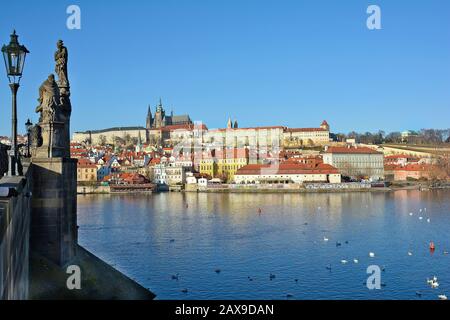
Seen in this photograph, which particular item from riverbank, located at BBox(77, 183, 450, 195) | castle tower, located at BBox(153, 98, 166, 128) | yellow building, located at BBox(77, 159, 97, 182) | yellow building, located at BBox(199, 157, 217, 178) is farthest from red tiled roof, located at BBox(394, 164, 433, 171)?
castle tower, located at BBox(153, 98, 166, 128)

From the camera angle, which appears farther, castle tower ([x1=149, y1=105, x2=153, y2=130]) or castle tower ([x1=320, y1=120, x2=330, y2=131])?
castle tower ([x1=149, y1=105, x2=153, y2=130])

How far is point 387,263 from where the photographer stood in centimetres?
2144

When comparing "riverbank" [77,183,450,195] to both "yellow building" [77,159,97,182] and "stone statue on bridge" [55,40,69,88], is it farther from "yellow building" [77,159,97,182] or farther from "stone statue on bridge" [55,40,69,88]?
"stone statue on bridge" [55,40,69,88]

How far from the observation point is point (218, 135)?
417ft

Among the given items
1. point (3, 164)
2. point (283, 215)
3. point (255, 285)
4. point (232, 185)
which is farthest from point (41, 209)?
point (232, 185)

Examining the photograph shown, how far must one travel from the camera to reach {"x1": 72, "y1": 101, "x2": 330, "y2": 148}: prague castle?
124 meters

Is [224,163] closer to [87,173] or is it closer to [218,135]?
[87,173]

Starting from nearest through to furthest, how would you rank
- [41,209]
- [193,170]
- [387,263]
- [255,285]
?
[41,209] → [255,285] → [387,263] → [193,170]

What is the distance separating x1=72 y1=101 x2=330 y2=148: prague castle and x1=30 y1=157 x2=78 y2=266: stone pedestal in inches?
4358

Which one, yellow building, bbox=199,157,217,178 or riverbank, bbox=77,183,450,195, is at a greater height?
yellow building, bbox=199,157,217,178

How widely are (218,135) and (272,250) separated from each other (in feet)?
340

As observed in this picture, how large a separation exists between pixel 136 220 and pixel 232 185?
127 feet

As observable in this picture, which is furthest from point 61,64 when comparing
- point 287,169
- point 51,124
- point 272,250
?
point 287,169
